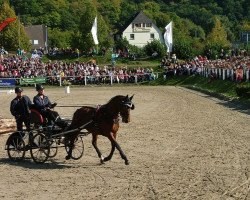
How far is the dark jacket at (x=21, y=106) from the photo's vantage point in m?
14.1

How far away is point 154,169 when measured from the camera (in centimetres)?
1221

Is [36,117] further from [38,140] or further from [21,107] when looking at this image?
[21,107]

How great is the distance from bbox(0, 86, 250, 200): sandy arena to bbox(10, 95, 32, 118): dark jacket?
43.0 inches

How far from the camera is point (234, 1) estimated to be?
184375mm

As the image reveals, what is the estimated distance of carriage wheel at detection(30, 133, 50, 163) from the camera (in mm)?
13094

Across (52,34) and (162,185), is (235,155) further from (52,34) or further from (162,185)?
(52,34)

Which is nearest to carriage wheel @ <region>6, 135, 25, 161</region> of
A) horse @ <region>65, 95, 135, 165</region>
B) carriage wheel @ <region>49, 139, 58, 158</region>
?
carriage wheel @ <region>49, 139, 58, 158</region>

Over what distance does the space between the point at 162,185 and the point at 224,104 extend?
16.6 metres

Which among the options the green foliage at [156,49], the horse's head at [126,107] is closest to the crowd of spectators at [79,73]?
the green foliage at [156,49]

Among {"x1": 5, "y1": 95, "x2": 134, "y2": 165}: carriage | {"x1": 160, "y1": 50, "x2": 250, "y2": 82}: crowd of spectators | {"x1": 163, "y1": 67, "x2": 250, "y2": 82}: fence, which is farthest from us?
{"x1": 160, "y1": 50, "x2": 250, "y2": 82}: crowd of spectators

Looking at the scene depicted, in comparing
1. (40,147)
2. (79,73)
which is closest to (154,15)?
(79,73)

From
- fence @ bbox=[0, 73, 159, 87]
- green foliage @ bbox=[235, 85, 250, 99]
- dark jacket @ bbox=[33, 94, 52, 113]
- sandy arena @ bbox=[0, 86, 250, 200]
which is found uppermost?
dark jacket @ bbox=[33, 94, 52, 113]

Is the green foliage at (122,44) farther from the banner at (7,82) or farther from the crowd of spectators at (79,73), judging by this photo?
the banner at (7,82)

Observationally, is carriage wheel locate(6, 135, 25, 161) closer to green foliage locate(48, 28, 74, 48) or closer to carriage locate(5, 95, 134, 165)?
carriage locate(5, 95, 134, 165)
